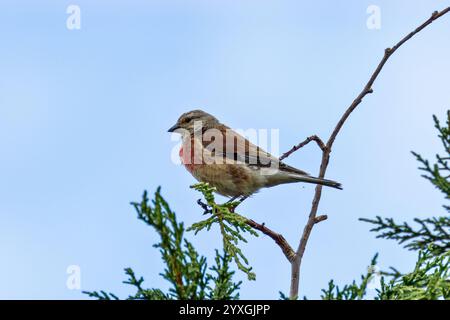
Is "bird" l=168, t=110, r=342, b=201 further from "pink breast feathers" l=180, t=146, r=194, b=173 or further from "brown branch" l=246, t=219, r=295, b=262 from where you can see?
"brown branch" l=246, t=219, r=295, b=262

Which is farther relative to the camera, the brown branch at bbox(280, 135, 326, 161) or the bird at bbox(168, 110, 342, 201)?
the bird at bbox(168, 110, 342, 201)

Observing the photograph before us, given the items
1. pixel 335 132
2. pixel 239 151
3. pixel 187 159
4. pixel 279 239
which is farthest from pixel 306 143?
pixel 187 159

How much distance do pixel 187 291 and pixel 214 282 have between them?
0.32 meters

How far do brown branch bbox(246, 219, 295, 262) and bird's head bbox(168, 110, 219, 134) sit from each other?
4.21 meters

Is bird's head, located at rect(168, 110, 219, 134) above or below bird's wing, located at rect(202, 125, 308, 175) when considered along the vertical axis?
above

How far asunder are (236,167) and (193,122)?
1.62m

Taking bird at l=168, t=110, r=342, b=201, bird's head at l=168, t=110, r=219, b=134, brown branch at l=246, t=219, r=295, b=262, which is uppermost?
bird's head at l=168, t=110, r=219, b=134

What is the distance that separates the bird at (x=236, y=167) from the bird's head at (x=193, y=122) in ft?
1.71

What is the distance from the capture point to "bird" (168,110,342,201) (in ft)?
24.3

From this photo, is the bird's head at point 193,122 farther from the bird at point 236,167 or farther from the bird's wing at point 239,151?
the bird at point 236,167

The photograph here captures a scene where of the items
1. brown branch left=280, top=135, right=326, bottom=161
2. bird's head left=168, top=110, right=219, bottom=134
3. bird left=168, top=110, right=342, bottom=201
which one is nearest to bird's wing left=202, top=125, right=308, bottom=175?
bird left=168, top=110, right=342, bottom=201
